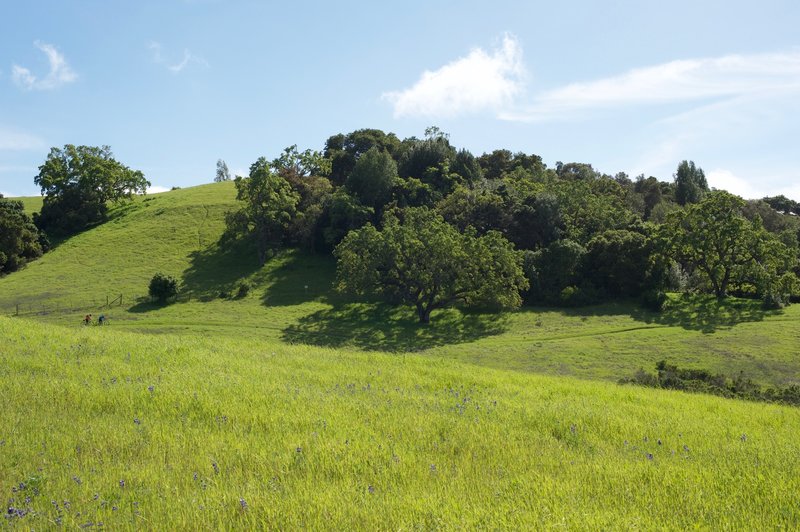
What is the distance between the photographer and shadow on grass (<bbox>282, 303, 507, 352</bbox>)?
3897 cm

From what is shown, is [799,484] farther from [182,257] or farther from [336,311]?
[182,257]

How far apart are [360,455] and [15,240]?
73.0m

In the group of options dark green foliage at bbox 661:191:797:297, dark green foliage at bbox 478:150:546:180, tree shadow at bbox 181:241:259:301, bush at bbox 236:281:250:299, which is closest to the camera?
dark green foliage at bbox 661:191:797:297

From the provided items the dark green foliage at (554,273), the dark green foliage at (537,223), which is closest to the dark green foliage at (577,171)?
the dark green foliage at (537,223)

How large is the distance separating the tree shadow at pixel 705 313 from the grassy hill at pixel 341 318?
88 mm

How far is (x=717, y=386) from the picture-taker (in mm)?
22125

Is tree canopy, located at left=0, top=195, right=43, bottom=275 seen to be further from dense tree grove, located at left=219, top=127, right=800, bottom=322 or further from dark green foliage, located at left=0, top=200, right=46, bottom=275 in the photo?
dense tree grove, located at left=219, top=127, right=800, bottom=322

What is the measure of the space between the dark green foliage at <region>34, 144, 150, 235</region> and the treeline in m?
0.19

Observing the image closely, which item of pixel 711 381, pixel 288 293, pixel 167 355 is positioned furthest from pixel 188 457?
pixel 288 293

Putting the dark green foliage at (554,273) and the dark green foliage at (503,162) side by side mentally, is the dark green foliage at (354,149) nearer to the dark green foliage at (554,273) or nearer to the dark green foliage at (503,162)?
the dark green foliage at (503,162)

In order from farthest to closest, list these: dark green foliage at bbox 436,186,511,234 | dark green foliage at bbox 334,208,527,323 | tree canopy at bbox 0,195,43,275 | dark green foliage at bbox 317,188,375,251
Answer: dark green foliage at bbox 317,188,375,251 → tree canopy at bbox 0,195,43,275 → dark green foliage at bbox 436,186,511,234 → dark green foliage at bbox 334,208,527,323

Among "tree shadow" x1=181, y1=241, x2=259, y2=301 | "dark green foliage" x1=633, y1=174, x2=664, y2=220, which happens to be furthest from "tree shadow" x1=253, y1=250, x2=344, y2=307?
"dark green foliage" x1=633, y1=174, x2=664, y2=220

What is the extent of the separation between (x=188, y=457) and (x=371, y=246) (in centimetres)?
4143

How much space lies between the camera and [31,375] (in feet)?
40.6
